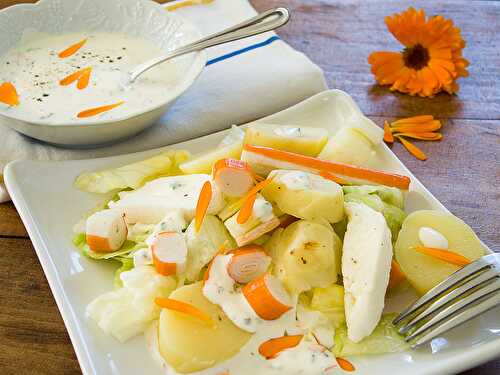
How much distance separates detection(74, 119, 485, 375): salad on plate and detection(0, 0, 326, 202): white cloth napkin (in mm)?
292

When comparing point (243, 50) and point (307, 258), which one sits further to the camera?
point (243, 50)

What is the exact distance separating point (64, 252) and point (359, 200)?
2.63ft

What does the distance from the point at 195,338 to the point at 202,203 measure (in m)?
0.39

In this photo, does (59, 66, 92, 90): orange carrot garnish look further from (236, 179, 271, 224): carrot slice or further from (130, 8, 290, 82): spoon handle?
(236, 179, 271, 224): carrot slice

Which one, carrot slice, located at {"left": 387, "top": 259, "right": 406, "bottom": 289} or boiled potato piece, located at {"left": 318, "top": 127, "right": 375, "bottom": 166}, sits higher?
boiled potato piece, located at {"left": 318, "top": 127, "right": 375, "bottom": 166}

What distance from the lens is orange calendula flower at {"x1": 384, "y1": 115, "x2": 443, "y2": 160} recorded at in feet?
8.17

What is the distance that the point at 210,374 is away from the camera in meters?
1.55

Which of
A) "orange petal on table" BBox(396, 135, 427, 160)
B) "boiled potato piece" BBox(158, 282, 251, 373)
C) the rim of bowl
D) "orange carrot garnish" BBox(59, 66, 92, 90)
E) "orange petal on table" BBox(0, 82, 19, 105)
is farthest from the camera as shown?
"orange petal on table" BBox(396, 135, 427, 160)

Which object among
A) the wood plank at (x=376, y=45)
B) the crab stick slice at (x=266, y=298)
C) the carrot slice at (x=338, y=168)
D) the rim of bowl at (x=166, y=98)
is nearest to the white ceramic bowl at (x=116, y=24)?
the rim of bowl at (x=166, y=98)

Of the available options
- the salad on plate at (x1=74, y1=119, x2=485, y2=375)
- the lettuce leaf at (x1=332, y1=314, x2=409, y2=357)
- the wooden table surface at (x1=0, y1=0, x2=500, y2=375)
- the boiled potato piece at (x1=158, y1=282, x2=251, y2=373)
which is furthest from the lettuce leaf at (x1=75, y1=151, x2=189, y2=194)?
the lettuce leaf at (x1=332, y1=314, x2=409, y2=357)

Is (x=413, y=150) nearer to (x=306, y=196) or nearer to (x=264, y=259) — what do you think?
(x=306, y=196)

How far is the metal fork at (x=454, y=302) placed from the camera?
62.8 inches

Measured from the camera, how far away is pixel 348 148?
6.96 feet

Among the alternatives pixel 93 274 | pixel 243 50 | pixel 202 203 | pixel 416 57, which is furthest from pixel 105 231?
pixel 416 57
